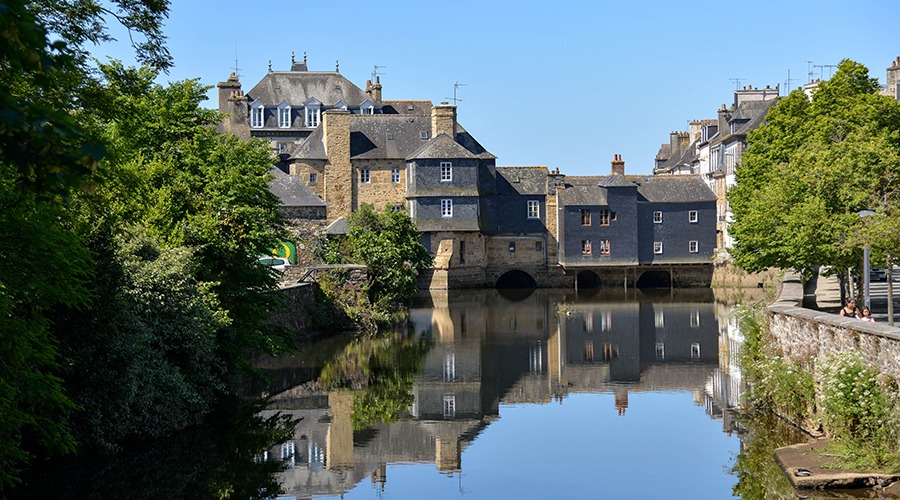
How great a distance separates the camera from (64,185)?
22.9 ft

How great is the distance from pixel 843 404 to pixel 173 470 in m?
10.6

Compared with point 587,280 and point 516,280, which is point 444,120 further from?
point 587,280

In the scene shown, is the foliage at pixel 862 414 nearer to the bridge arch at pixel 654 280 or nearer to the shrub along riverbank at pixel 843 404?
the shrub along riverbank at pixel 843 404

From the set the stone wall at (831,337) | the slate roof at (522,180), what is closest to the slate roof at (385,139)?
the slate roof at (522,180)

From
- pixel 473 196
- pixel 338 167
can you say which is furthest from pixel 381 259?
pixel 338 167

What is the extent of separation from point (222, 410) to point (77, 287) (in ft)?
33.2

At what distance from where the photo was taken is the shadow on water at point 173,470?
17.8 m

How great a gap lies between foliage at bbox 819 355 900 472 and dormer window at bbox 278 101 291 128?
72356mm

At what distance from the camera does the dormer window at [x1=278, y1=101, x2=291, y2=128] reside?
8725 cm

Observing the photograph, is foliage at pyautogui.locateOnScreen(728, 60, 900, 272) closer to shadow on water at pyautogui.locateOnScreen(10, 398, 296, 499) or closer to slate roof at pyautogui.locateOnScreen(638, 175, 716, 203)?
shadow on water at pyautogui.locateOnScreen(10, 398, 296, 499)

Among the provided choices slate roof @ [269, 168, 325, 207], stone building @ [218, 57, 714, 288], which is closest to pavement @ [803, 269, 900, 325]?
stone building @ [218, 57, 714, 288]

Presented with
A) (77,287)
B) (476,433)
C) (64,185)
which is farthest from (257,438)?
(64,185)

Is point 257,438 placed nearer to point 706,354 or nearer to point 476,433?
point 476,433

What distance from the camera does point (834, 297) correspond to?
41.0 meters
